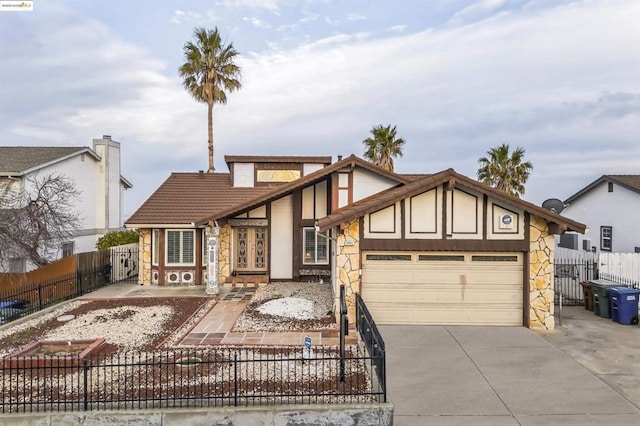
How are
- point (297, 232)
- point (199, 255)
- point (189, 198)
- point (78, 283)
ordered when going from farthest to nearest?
point (189, 198) → point (199, 255) → point (297, 232) → point (78, 283)

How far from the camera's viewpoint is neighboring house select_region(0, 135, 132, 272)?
21.9 meters

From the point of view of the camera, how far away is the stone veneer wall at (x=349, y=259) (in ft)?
40.5

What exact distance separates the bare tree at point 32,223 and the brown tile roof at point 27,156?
1083 mm

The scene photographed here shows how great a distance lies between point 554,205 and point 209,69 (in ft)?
81.9

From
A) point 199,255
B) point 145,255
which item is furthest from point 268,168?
point 145,255

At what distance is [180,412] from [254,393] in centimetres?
123

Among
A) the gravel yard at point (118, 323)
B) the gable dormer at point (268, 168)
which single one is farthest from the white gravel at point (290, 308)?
the gable dormer at point (268, 168)

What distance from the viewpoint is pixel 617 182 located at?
2131cm

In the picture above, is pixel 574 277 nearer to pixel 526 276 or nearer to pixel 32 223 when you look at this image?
pixel 526 276

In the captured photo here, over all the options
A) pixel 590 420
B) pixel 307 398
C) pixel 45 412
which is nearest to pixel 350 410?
pixel 307 398

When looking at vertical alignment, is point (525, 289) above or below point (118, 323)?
above

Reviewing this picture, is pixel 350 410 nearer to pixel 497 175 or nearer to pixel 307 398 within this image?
pixel 307 398

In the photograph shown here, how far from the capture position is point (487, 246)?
12273 millimetres

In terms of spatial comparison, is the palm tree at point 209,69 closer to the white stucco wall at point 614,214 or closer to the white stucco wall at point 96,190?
the white stucco wall at point 96,190
